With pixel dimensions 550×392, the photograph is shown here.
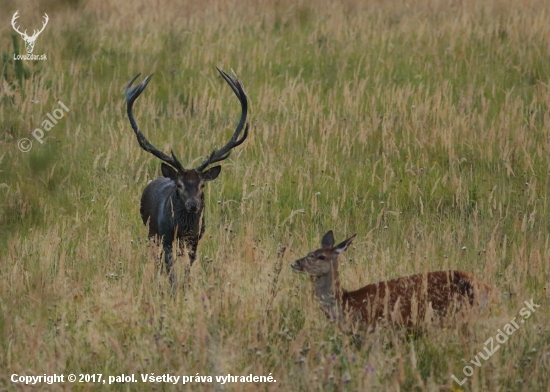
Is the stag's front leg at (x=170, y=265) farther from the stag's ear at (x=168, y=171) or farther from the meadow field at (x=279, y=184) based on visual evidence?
A: the stag's ear at (x=168, y=171)

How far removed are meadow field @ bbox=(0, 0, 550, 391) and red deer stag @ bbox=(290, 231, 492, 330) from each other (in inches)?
4.8

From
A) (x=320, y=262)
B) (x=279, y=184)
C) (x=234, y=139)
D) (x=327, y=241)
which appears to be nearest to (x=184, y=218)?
(x=234, y=139)

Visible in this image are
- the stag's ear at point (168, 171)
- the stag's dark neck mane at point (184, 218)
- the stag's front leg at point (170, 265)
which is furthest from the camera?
the stag's dark neck mane at point (184, 218)

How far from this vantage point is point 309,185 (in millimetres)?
8977

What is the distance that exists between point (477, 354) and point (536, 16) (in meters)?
10.2

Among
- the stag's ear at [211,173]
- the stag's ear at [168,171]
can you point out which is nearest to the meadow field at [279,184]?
the stag's ear at [211,173]

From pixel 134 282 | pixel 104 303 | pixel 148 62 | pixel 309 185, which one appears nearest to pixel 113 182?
pixel 309 185

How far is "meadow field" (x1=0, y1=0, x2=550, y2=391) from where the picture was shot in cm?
527

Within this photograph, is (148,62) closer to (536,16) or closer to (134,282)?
(536,16)

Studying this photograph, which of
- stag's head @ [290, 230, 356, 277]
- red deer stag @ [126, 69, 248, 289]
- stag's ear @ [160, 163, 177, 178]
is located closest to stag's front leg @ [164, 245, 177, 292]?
red deer stag @ [126, 69, 248, 289]

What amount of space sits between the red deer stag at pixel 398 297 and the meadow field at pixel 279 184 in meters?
0.12

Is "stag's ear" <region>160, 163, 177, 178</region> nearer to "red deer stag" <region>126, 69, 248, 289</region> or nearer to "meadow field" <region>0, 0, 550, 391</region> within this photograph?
"red deer stag" <region>126, 69, 248, 289</region>

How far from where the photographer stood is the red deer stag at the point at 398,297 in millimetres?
5539

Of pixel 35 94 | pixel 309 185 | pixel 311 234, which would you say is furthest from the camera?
pixel 35 94
